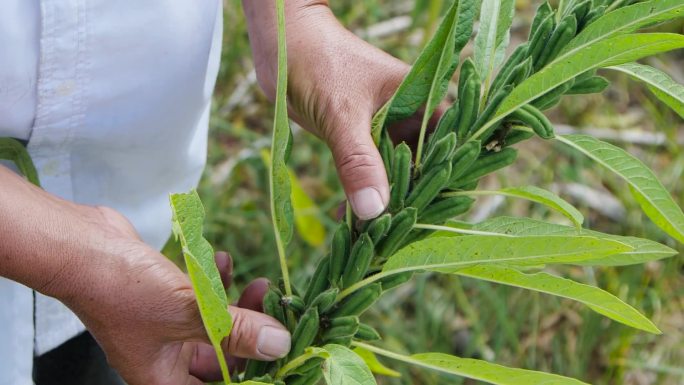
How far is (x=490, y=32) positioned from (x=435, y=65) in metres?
0.06

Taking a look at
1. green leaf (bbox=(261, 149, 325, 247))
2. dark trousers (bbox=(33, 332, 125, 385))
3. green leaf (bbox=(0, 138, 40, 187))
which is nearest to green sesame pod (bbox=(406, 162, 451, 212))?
green leaf (bbox=(0, 138, 40, 187))

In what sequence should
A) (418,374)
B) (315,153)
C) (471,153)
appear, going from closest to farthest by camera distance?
(471,153)
(418,374)
(315,153)

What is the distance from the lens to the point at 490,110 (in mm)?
719

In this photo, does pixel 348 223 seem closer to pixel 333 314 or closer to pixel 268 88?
pixel 333 314

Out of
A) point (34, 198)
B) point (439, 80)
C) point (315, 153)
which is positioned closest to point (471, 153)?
point (439, 80)

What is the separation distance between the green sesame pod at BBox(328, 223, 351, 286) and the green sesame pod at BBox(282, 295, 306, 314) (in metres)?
0.03

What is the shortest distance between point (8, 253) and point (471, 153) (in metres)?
0.38

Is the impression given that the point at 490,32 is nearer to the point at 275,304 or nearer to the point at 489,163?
the point at 489,163

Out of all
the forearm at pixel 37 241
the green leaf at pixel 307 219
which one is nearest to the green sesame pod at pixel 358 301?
the forearm at pixel 37 241

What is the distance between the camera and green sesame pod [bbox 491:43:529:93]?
2.38 feet

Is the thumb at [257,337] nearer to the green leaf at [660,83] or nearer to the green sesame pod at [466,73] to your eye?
the green sesame pod at [466,73]

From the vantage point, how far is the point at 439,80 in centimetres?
74

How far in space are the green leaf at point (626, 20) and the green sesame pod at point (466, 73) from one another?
6 centimetres

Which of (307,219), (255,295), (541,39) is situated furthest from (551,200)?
(307,219)
